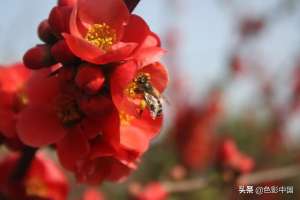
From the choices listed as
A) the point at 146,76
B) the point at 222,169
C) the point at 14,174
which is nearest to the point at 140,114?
the point at 146,76

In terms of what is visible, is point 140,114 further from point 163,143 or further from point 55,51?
point 163,143

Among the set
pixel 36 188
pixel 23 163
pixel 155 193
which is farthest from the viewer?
pixel 155 193

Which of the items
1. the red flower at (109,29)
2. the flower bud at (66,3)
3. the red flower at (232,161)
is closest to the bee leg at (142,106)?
the red flower at (109,29)

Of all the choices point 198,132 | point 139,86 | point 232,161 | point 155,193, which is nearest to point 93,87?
point 139,86

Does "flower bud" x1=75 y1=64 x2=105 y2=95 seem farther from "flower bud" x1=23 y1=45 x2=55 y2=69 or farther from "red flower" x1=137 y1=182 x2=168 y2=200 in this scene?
"red flower" x1=137 y1=182 x2=168 y2=200

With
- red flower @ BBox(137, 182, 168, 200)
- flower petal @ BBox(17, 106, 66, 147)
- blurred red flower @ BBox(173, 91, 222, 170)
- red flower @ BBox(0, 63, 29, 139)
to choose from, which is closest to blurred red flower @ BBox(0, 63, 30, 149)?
red flower @ BBox(0, 63, 29, 139)

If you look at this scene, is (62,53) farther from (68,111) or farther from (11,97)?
(11,97)

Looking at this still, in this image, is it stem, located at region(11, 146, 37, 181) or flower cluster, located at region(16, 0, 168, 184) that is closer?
flower cluster, located at region(16, 0, 168, 184)
